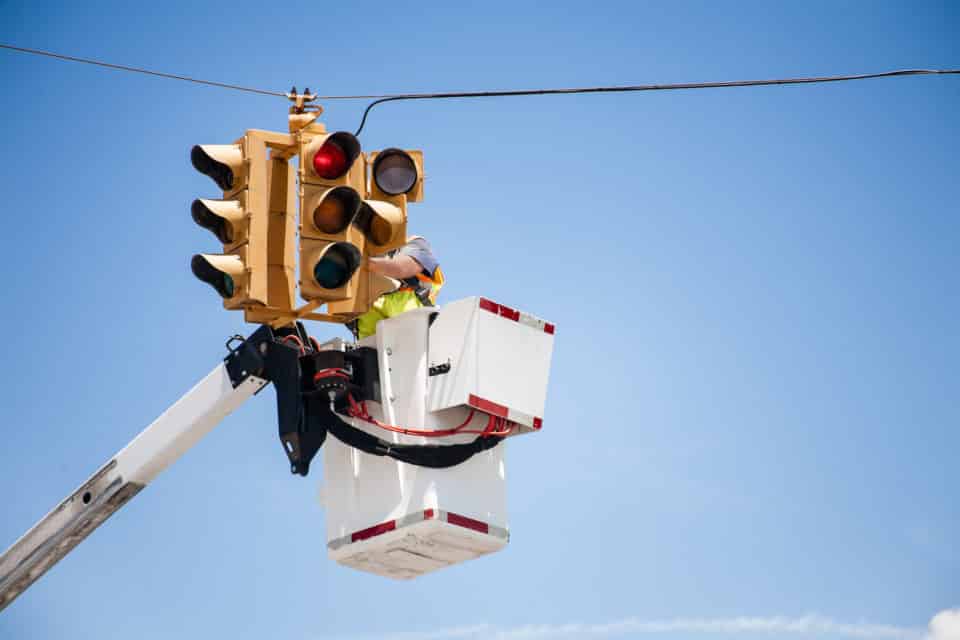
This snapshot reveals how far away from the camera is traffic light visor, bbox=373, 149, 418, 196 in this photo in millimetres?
8867

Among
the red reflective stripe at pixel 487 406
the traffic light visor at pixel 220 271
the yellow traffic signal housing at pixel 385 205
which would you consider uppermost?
the yellow traffic signal housing at pixel 385 205

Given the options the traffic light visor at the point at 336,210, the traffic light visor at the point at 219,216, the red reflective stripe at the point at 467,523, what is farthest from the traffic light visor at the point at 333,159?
the red reflective stripe at the point at 467,523

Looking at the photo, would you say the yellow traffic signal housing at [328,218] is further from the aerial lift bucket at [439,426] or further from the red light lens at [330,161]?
the aerial lift bucket at [439,426]

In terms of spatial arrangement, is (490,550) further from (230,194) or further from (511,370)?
(230,194)

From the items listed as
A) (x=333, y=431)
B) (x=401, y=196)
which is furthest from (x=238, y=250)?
(x=333, y=431)

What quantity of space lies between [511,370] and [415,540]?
130 centimetres

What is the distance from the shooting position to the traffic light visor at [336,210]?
849cm

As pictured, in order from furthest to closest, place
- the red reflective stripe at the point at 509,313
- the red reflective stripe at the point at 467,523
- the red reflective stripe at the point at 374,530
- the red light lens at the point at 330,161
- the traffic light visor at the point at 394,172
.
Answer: the red reflective stripe at the point at 509,313
the red reflective stripe at the point at 374,530
the red reflective stripe at the point at 467,523
the traffic light visor at the point at 394,172
the red light lens at the point at 330,161

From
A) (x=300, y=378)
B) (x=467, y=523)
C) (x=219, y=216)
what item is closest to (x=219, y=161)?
(x=219, y=216)

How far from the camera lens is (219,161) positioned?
8.95 m

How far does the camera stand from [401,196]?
8.92m

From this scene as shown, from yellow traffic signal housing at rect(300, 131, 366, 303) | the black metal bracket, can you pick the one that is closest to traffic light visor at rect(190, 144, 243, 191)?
yellow traffic signal housing at rect(300, 131, 366, 303)

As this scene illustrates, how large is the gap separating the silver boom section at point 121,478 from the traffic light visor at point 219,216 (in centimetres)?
148

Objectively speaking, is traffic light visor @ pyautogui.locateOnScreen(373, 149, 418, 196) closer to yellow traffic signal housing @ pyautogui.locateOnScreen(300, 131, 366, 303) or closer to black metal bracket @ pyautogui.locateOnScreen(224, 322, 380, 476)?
yellow traffic signal housing @ pyautogui.locateOnScreen(300, 131, 366, 303)
